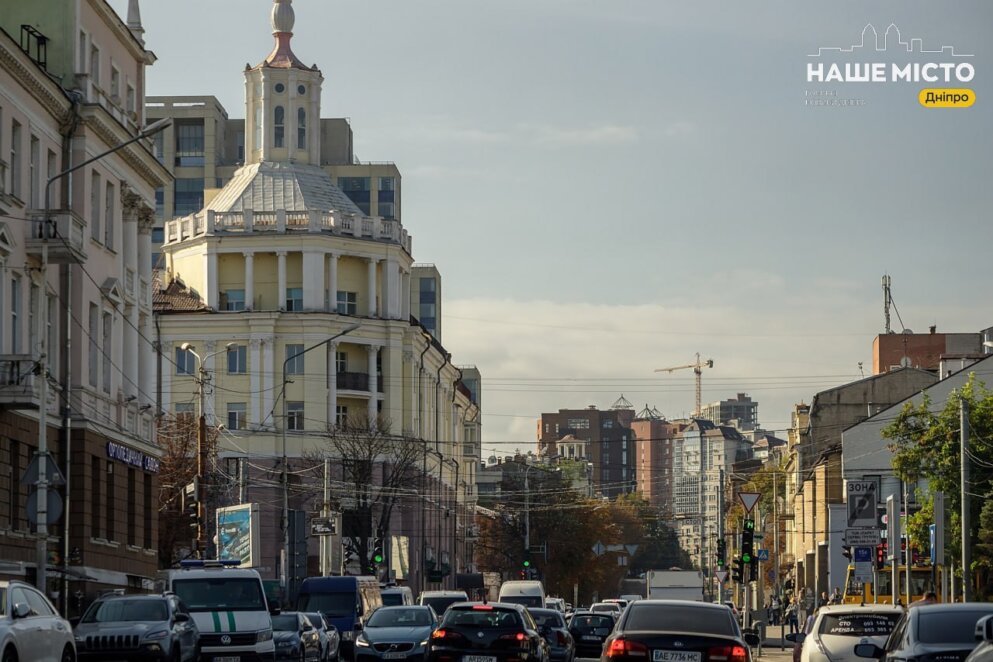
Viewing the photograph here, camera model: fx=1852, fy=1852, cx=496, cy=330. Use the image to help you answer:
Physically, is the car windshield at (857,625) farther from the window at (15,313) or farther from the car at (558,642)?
the window at (15,313)

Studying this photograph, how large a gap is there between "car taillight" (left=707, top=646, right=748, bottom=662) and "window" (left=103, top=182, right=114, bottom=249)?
33400mm

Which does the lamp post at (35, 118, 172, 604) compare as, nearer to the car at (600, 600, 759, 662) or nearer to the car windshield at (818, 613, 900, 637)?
the car at (600, 600, 759, 662)

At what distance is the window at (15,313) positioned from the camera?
43656 millimetres

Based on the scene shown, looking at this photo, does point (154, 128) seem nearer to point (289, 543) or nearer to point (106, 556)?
point (106, 556)

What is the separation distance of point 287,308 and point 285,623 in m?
61.2

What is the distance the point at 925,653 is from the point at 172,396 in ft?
267

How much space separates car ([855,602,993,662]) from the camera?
61.6 feet

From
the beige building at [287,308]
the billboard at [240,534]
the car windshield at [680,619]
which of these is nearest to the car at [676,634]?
the car windshield at [680,619]

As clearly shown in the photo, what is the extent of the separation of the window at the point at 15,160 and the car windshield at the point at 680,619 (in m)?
25.5

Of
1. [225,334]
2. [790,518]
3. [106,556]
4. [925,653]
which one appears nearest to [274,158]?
[225,334]

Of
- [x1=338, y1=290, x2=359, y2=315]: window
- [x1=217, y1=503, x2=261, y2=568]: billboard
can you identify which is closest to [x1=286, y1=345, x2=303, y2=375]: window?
[x1=338, y1=290, x2=359, y2=315]: window

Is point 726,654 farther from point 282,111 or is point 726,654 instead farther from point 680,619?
point 282,111

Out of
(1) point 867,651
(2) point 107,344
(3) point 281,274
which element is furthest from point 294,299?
(1) point 867,651

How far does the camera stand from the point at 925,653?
18.8 metres
